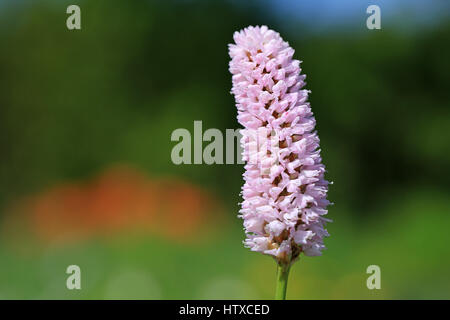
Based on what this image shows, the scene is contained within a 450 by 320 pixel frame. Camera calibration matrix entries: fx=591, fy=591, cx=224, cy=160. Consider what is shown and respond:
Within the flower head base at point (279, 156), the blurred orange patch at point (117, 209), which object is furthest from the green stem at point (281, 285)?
the blurred orange patch at point (117, 209)

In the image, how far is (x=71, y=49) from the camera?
7801mm

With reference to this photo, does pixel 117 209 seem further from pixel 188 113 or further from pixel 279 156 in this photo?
pixel 279 156

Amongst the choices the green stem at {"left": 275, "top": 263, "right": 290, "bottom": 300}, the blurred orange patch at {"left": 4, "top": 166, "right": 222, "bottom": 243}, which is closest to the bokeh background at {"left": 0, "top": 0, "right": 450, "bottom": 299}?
the blurred orange patch at {"left": 4, "top": 166, "right": 222, "bottom": 243}

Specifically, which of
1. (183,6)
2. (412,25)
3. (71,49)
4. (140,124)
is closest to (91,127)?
(140,124)

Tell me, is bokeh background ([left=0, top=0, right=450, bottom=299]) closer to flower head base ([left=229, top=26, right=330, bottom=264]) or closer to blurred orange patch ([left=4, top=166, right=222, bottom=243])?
blurred orange patch ([left=4, top=166, right=222, bottom=243])

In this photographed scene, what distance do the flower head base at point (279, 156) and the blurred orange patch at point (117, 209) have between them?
4174 mm

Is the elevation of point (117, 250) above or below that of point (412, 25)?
below

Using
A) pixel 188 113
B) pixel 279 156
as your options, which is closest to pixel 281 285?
pixel 279 156

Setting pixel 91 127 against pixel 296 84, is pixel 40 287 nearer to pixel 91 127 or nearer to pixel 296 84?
pixel 91 127

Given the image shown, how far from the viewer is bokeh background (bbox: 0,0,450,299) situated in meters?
6.61

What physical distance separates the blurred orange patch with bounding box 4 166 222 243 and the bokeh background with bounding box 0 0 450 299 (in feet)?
0.07

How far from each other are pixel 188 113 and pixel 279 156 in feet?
19.9
